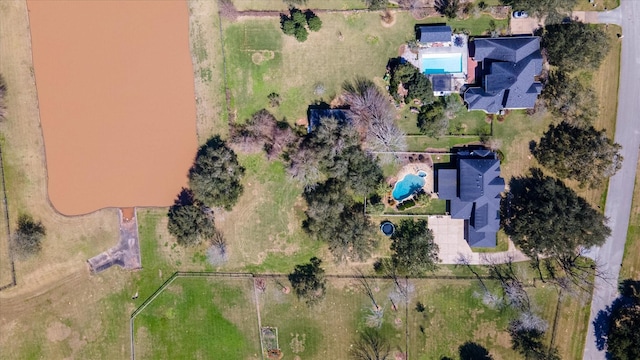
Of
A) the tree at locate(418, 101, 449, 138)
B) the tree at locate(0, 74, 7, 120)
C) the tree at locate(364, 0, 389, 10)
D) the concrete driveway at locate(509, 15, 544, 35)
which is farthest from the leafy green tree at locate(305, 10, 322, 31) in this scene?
the tree at locate(0, 74, 7, 120)

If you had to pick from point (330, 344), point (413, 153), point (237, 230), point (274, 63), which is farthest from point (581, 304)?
point (274, 63)

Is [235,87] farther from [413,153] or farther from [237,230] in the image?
[413,153]

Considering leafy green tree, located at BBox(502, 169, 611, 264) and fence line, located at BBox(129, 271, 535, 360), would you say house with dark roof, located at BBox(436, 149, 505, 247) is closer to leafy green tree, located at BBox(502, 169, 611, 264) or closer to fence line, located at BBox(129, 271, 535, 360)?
leafy green tree, located at BBox(502, 169, 611, 264)

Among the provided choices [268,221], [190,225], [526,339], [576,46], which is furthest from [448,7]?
[526,339]

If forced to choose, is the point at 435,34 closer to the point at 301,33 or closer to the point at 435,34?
the point at 435,34

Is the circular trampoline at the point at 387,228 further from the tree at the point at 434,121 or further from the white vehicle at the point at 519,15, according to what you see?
the white vehicle at the point at 519,15

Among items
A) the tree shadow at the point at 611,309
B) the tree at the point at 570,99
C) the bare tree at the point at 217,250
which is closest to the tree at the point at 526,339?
the tree shadow at the point at 611,309
